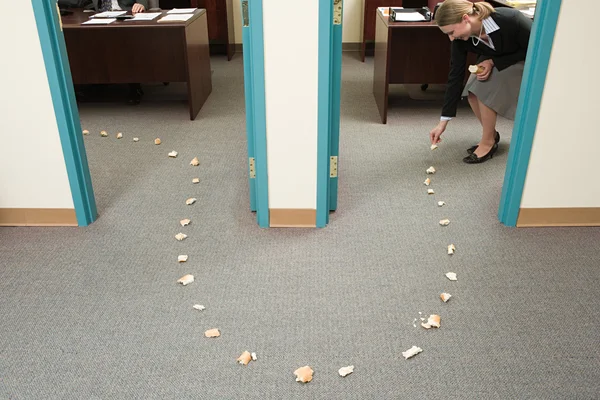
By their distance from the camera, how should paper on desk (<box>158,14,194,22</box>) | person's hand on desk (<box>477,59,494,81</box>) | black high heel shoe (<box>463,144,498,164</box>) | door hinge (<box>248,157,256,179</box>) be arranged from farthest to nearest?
paper on desk (<box>158,14,194,22</box>) → black high heel shoe (<box>463,144,498,164</box>) → person's hand on desk (<box>477,59,494,81</box>) → door hinge (<box>248,157,256,179</box>)

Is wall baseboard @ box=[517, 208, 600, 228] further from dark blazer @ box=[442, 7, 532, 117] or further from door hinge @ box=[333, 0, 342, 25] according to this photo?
door hinge @ box=[333, 0, 342, 25]

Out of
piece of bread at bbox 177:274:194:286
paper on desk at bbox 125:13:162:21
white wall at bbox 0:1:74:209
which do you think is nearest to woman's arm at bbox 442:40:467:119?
piece of bread at bbox 177:274:194:286

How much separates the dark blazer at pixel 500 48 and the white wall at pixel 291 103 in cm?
106

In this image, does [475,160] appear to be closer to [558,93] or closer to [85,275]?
[558,93]

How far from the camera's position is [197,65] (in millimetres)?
4301

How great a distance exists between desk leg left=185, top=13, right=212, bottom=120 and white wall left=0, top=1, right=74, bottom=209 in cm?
162

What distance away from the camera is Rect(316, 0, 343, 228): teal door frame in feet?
7.53

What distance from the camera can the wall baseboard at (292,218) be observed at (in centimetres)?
268

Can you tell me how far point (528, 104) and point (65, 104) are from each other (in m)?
2.10

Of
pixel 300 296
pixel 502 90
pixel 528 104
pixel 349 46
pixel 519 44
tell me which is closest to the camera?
pixel 300 296

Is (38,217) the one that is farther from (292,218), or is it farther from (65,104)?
(292,218)

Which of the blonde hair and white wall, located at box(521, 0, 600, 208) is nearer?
white wall, located at box(521, 0, 600, 208)

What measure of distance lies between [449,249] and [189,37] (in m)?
2.59

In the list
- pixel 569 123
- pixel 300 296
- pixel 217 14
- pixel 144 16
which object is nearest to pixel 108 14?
pixel 144 16
